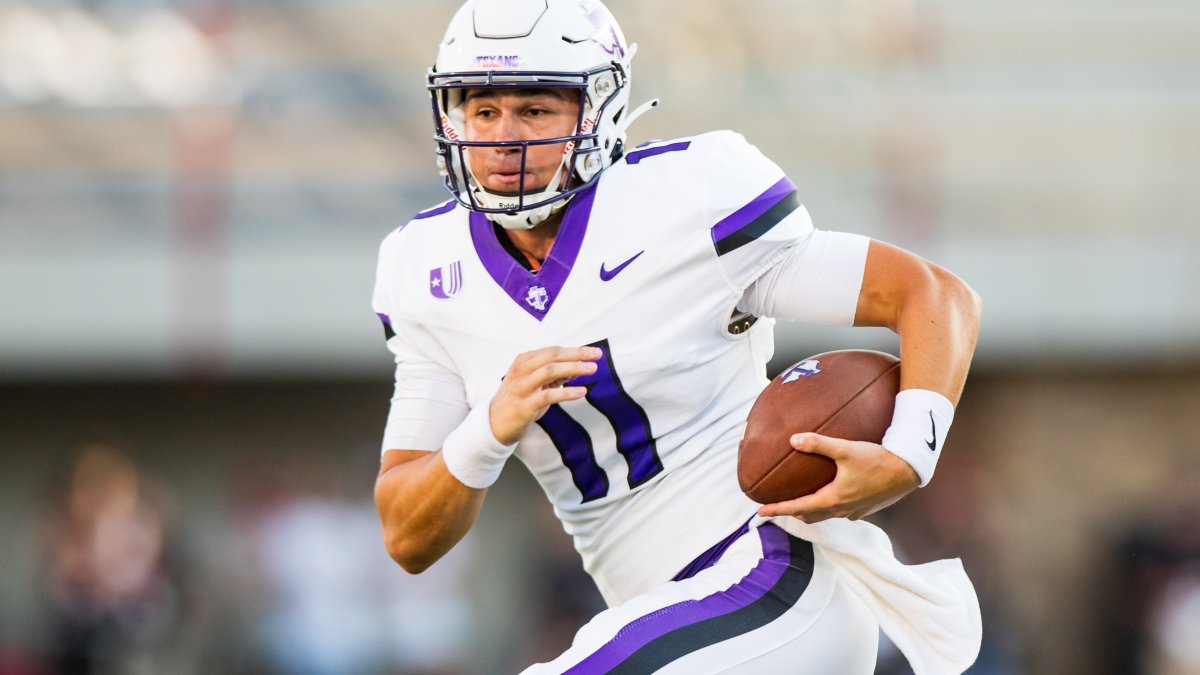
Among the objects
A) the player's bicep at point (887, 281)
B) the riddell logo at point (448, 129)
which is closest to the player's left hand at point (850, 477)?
the player's bicep at point (887, 281)

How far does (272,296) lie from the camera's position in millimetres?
Answer: 10797

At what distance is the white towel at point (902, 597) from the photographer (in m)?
3.08

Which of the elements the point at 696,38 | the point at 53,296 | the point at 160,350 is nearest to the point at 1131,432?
the point at 696,38

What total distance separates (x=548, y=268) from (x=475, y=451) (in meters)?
0.39

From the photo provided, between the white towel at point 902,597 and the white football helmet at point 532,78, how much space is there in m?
0.76

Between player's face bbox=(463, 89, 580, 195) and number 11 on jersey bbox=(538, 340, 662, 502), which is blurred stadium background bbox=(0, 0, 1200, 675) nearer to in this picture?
number 11 on jersey bbox=(538, 340, 662, 502)

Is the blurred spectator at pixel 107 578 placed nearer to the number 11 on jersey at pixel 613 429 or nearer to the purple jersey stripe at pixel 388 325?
the purple jersey stripe at pixel 388 325

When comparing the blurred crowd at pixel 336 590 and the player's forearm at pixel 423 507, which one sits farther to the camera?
the blurred crowd at pixel 336 590

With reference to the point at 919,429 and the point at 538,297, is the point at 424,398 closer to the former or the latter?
the point at 538,297

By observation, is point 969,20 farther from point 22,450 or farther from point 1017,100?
point 22,450

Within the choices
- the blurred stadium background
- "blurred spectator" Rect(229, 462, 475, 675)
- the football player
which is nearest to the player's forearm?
the football player

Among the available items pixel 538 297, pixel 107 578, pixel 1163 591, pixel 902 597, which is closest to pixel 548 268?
pixel 538 297

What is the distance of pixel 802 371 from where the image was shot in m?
3.06

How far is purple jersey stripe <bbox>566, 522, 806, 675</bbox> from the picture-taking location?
112 inches
